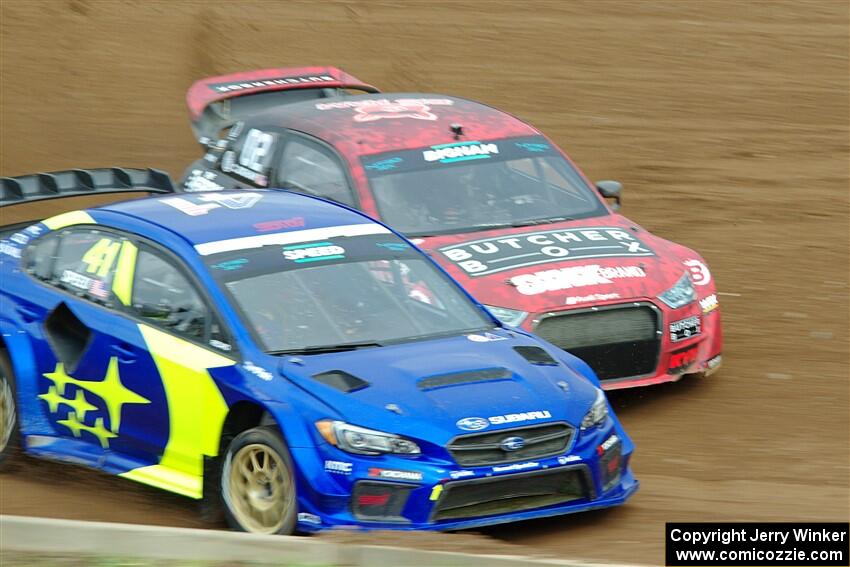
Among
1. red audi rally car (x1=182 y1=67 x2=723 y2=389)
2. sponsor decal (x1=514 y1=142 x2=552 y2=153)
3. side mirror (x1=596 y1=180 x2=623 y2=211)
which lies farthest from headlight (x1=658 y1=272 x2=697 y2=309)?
sponsor decal (x1=514 y1=142 x2=552 y2=153)

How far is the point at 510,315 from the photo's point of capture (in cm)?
964

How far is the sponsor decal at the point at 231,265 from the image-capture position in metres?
8.18

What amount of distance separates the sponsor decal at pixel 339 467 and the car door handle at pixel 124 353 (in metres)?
1.43

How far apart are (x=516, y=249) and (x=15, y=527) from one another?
15.5ft

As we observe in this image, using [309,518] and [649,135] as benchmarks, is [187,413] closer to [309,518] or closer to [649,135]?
[309,518]

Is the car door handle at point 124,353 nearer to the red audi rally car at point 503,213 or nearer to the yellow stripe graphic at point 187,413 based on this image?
the yellow stripe graphic at point 187,413

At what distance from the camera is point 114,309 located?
27.5ft

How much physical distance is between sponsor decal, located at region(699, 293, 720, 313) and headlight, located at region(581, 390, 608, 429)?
2.51m

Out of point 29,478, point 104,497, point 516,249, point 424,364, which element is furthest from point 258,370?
point 516,249

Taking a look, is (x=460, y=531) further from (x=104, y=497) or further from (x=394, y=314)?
(x=104, y=497)

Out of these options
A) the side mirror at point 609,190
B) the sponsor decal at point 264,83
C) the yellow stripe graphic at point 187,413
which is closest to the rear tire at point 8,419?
the yellow stripe graphic at point 187,413

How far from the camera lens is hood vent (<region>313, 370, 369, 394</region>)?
742 centimetres

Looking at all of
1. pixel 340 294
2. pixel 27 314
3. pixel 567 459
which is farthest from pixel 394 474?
pixel 27 314

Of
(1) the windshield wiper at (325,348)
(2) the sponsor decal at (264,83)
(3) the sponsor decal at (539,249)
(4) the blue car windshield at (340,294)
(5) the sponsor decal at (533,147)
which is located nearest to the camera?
(1) the windshield wiper at (325,348)
